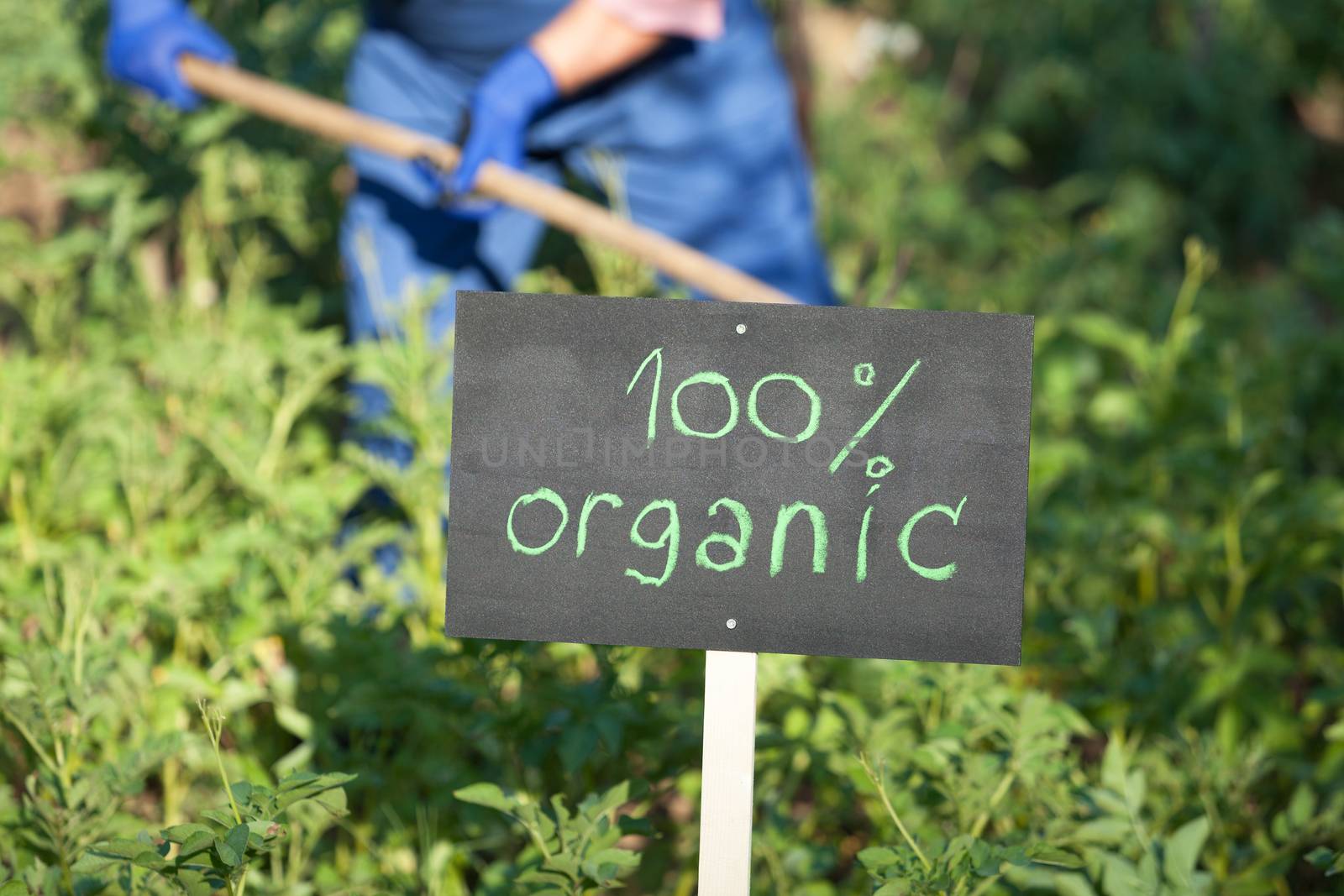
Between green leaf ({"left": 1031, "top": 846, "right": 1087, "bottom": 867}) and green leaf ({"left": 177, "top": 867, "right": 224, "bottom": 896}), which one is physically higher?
green leaf ({"left": 1031, "top": 846, "right": 1087, "bottom": 867})

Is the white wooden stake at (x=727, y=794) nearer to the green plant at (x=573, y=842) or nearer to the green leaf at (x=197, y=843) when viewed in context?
the green plant at (x=573, y=842)

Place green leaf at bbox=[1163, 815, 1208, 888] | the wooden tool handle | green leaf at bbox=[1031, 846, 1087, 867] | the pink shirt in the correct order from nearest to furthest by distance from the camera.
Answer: green leaf at bbox=[1031, 846, 1087, 867], green leaf at bbox=[1163, 815, 1208, 888], the wooden tool handle, the pink shirt

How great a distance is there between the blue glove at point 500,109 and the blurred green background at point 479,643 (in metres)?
0.30

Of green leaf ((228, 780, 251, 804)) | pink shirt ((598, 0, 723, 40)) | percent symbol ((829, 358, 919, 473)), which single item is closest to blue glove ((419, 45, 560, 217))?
→ pink shirt ((598, 0, 723, 40))

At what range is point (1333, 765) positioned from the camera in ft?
4.94

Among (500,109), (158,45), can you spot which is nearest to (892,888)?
(500,109)

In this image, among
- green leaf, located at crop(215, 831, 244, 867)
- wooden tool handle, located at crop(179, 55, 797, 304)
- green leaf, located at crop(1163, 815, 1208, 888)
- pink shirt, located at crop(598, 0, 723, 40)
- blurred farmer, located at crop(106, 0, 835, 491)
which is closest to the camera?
green leaf, located at crop(215, 831, 244, 867)

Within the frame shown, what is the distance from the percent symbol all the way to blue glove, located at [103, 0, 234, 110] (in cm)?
188

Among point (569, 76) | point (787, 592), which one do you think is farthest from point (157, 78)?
point (787, 592)

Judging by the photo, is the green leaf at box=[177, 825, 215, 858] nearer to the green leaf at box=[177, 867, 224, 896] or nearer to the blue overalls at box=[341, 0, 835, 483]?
the green leaf at box=[177, 867, 224, 896]

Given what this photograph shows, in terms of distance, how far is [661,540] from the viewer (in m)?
1.18

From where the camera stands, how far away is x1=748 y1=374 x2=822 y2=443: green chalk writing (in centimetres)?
117

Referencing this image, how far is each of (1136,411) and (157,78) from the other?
1.95 metres

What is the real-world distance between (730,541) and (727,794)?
0.23 m
